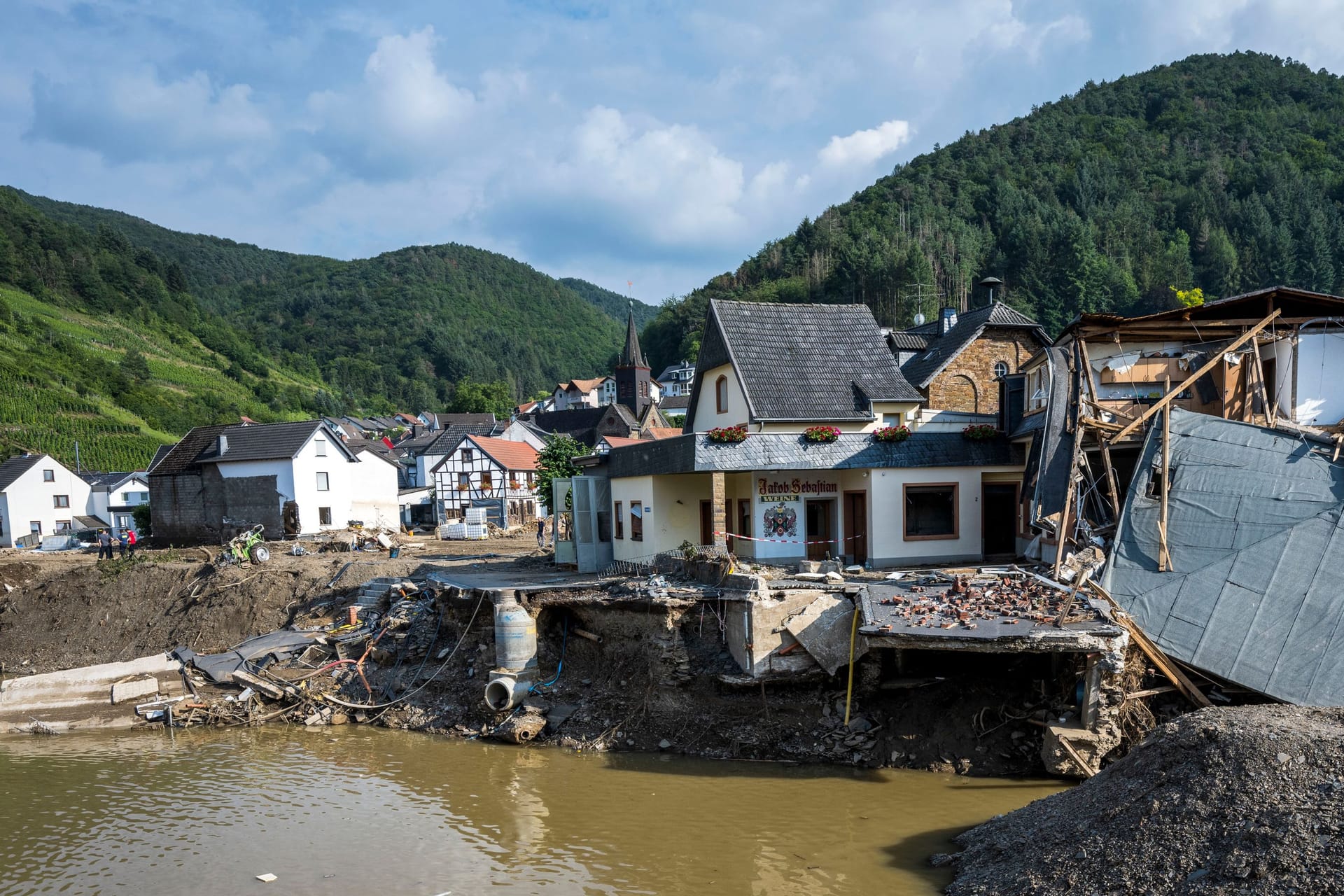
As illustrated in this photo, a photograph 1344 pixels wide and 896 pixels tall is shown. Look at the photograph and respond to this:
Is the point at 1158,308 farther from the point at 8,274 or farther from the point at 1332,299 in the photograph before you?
the point at 8,274

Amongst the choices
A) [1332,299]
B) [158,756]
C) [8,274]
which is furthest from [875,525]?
[8,274]

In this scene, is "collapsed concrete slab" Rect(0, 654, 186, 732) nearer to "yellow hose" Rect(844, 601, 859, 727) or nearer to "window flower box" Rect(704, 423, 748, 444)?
"window flower box" Rect(704, 423, 748, 444)

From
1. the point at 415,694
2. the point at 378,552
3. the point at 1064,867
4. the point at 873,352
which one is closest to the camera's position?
the point at 1064,867

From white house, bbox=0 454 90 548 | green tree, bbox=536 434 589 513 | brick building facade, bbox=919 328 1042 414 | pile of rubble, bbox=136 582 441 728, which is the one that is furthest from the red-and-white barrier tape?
white house, bbox=0 454 90 548

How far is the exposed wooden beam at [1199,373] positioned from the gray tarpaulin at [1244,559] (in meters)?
0.55

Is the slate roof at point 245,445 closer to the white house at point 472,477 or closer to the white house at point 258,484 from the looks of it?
the white house at point 258,484

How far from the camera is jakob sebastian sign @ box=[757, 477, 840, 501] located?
22250 millimetres

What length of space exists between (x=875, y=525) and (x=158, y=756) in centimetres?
1665

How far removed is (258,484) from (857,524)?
33.4 meters

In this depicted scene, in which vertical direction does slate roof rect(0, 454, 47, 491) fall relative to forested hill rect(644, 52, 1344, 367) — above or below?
below

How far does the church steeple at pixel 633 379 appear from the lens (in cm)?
9462

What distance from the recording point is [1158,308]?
8206cm

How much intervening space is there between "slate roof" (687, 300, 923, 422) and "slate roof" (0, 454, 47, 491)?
51052 millimetres

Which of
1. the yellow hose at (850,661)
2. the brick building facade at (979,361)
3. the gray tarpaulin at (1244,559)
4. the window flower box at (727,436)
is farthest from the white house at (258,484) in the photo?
the gray tarpaulin at (1244,559)
